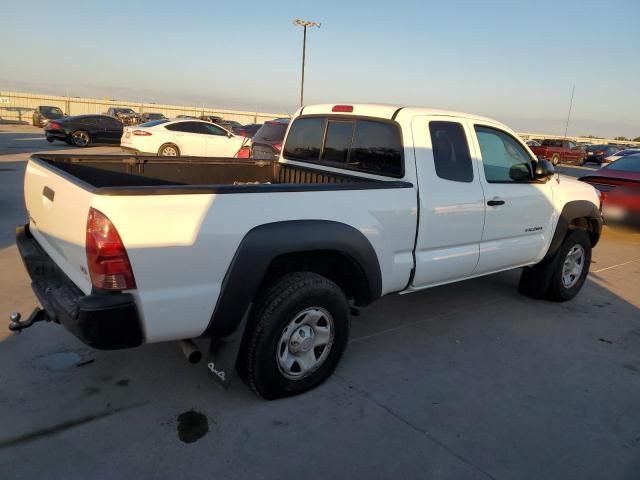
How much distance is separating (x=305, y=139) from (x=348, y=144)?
0.61m

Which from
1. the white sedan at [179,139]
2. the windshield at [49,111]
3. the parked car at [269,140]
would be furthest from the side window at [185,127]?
the windshield at [49,111]

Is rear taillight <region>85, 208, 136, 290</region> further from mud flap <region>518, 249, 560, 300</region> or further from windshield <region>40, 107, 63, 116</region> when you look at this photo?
windshield <region>40, 107, 63, 116</region>

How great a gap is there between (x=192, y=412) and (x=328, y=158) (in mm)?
2356

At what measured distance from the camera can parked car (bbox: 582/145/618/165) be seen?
34.5 m

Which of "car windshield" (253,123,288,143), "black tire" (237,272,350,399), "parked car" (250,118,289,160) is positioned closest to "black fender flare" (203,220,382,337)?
"black tire" (237,272,350,399)

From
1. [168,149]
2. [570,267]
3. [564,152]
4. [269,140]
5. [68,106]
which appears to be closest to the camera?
[570,267]

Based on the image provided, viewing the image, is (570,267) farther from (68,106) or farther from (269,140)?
(68,106)

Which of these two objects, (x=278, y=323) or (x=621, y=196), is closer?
(x=278, y=323)

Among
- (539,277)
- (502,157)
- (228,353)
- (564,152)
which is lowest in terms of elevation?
(539,277)

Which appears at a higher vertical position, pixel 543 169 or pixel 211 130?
pixel 543 169

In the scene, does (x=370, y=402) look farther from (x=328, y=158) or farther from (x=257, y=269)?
(x=328, y=158)

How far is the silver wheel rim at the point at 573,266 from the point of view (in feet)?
17.7

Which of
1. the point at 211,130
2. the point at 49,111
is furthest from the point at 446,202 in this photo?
the point at 49,111

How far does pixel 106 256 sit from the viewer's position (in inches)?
93.7
